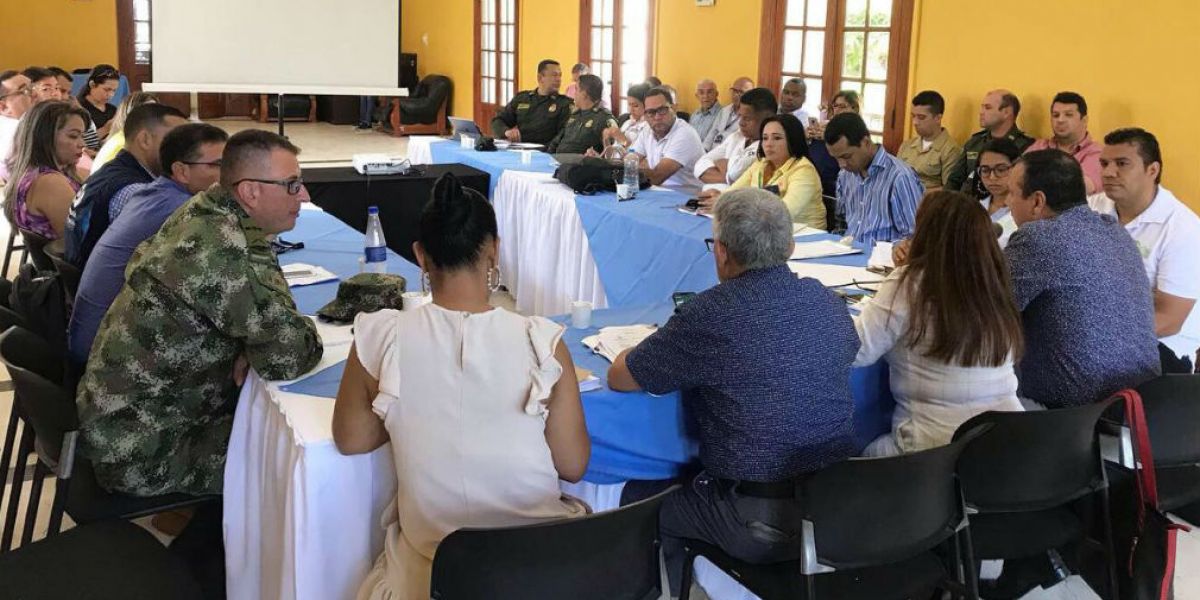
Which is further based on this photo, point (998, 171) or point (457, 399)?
point (998, 171)

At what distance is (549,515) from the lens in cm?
178

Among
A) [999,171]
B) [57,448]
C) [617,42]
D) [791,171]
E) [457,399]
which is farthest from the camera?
[617,42]

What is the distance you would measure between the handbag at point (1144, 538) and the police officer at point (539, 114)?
20.9ft

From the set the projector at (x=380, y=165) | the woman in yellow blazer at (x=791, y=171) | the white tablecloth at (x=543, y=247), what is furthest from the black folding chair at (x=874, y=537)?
the projector at (x=380, y=165)

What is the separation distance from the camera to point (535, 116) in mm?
8312

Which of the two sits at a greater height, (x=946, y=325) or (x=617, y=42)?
(x=617, y=42)

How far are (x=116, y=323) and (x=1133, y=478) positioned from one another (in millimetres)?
2302

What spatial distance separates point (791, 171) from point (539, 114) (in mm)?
4203

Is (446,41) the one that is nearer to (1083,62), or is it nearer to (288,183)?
(1083,62)

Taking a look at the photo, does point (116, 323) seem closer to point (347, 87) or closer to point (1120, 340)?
point (1120, 340)

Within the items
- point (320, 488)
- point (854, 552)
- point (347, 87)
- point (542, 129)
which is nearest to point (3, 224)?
point (347, 87)

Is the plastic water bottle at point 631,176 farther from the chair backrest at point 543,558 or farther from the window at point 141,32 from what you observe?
the window at point 141,32

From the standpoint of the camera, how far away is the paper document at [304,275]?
3.02 metres

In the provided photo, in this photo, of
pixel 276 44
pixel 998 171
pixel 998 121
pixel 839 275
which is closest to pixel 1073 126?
pixel 998 121
